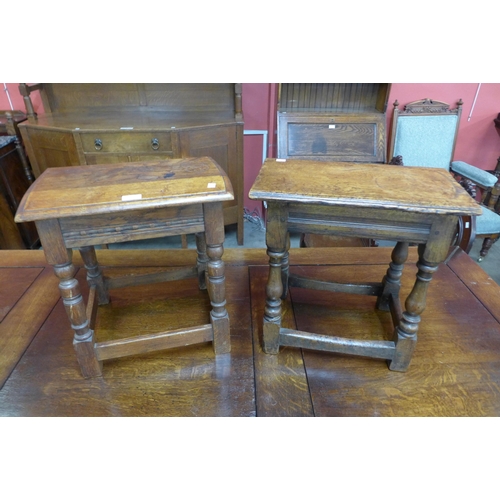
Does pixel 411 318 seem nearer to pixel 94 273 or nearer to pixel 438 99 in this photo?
pixel 94 273

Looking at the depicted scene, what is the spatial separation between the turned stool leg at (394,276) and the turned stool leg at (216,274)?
0.58 metres

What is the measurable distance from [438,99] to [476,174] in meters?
0.68

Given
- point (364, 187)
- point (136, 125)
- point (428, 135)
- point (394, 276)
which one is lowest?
point (394, 276)

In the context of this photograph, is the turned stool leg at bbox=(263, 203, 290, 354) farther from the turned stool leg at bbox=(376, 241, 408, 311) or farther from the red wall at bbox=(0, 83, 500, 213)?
the red wall at bbox=(0, 83, 500, 213)

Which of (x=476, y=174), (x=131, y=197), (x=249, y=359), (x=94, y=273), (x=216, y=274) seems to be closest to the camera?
(x=131, y=197)

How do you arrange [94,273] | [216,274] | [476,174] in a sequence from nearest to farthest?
1. [216,274]
2. [94,273]
3. [476,174]

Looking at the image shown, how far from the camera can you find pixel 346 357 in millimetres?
→ 1127

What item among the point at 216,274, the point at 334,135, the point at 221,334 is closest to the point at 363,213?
the point at 216,274

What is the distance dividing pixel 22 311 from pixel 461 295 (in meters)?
1.61

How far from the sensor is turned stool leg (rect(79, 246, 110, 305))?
3.92 feet

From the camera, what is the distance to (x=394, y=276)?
48.9 inches

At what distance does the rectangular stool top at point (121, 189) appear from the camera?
82 cm

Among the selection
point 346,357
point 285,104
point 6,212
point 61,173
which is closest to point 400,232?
point 346,357

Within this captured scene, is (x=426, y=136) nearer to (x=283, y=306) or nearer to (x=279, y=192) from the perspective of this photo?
(x=283, y=306)
